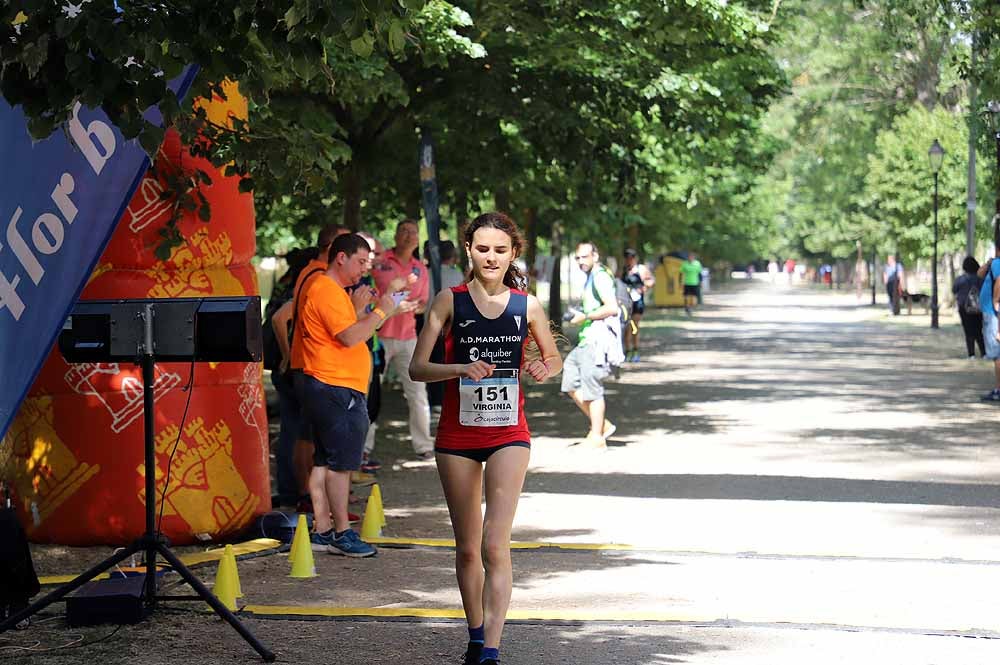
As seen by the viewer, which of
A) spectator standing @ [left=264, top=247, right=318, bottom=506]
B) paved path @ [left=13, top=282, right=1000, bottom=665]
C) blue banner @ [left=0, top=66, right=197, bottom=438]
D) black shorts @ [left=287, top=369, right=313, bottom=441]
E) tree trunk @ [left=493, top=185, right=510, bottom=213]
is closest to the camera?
paved path @ [left=13, top=282, right=1000, bottom=665]

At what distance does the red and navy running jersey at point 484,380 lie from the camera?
6.27 m

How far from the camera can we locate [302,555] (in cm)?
863

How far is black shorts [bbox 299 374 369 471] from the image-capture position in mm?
9172

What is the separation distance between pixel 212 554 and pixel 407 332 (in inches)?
207

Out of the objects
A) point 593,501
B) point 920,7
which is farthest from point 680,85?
point 593,501

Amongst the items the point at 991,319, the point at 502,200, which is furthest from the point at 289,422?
the point at 502,200

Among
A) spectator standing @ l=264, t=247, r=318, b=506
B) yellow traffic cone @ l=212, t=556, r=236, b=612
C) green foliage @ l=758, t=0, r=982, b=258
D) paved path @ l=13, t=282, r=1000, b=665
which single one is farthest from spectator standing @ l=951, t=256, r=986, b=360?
yellow traffic cone @ l=212, t=556, r=236, b=612

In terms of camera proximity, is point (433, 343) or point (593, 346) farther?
point (593, 346)

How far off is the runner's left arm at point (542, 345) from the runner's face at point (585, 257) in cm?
823

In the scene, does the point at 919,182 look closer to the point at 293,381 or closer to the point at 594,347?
the point at 594,347

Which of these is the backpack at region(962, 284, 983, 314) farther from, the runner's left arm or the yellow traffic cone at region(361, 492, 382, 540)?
the runner's left arm

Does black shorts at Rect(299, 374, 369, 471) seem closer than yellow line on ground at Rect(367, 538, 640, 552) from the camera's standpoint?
Yes

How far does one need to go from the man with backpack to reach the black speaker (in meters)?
7.38

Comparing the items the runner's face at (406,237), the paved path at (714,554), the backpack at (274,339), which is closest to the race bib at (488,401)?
the paved path at (714,554)
